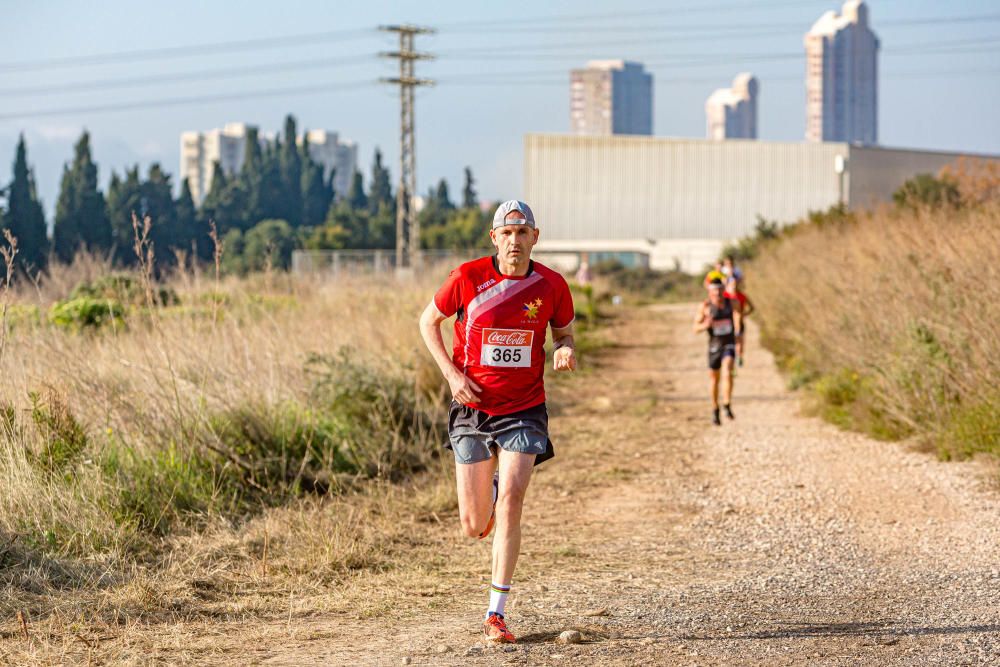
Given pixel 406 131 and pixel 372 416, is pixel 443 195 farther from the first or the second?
pixel 372 416

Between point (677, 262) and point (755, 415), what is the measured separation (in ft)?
153

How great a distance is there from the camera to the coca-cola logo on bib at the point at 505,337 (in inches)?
223

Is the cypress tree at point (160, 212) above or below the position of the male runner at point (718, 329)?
above

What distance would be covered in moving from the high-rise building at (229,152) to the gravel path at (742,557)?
391 feet

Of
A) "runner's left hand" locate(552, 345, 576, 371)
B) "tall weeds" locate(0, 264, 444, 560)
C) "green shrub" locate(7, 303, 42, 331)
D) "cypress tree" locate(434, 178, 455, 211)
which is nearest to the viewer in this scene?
"runner's left hand" locate(552, 345, 576, 371)

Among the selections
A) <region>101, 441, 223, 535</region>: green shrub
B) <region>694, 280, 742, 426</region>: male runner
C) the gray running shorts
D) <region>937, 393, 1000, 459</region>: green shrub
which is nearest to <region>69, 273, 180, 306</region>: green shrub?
<region>101, 441, 223, 535</region>: green shrub

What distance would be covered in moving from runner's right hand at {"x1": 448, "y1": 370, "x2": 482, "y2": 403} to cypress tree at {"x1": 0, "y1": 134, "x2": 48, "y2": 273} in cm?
751

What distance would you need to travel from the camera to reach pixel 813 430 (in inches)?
527

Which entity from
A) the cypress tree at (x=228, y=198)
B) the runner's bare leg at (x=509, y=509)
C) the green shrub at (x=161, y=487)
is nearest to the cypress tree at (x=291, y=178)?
the cypress tree at (x=228, y=198)

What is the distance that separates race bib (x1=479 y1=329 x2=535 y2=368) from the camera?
5.66 m

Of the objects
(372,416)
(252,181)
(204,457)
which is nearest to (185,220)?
(372,416)

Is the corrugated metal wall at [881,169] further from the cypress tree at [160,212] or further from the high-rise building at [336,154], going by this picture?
the high-rise building at [336,154]

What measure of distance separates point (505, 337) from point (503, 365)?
130 millimetres

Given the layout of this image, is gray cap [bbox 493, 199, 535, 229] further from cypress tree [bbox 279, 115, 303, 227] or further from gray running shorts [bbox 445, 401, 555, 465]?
cypress tree [bbox 279, 115, 303, 227]
